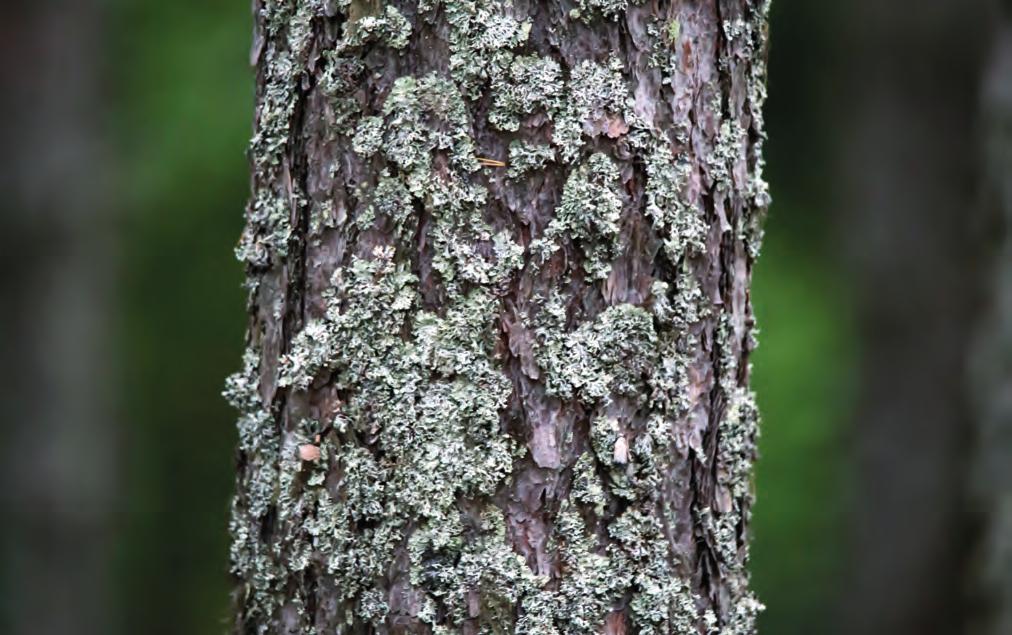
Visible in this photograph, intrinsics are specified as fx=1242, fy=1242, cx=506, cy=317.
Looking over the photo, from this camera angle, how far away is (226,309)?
10.2m

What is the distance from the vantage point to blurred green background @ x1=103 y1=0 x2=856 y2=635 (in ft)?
29.9
